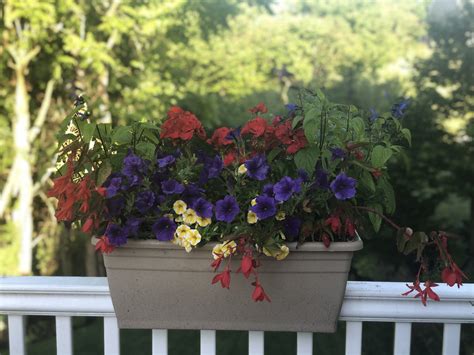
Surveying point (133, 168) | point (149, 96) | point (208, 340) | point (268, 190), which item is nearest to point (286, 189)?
point (268, 190)

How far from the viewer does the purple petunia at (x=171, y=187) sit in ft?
2.76

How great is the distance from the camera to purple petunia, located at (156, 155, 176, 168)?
85 cm

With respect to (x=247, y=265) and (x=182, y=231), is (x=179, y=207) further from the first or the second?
(x=247, y=265)

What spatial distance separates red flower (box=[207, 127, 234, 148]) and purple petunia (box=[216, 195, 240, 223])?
15 centimetres

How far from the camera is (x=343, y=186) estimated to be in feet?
2.65

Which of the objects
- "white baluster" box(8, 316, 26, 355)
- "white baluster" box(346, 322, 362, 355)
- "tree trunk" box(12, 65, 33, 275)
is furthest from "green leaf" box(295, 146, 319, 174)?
"tree trunk" box(12, 65, 33, 275)

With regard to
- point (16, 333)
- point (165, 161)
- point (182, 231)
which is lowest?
point (16, 333)

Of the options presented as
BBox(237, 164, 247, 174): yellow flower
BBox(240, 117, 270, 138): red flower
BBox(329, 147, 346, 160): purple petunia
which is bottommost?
BBox(237, 164, 247, 174): yellow flower

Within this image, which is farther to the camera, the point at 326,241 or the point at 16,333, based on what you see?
the point at 16,333

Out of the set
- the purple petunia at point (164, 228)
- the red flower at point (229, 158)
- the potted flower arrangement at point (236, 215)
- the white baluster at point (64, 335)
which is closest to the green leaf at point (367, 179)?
the potted flower arrangement at point (236, 215)

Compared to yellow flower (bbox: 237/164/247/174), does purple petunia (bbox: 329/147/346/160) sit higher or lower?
higher

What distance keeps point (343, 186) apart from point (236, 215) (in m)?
0.17

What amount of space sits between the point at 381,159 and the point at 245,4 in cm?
610

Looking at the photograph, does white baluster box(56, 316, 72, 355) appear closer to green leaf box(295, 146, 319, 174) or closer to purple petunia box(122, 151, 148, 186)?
purple petunia box(122, 151, 148, 186)
